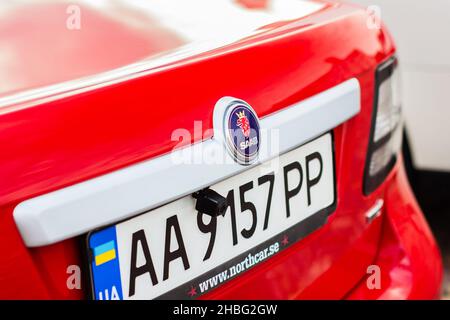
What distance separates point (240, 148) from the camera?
1534mm

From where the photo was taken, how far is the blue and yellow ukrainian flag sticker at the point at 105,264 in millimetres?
1355

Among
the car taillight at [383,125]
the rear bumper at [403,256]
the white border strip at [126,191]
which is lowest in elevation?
the rear bumper at [403,256]

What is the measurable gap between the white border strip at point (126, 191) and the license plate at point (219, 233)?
4cm

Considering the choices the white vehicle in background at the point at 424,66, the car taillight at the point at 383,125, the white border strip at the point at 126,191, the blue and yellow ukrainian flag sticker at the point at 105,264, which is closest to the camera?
the white border strip at the point at 126,191

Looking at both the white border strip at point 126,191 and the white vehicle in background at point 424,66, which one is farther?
the white vehicle in background at point 424,66

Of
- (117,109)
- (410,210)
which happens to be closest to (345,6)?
(410,210)

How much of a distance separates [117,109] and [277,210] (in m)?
0.53

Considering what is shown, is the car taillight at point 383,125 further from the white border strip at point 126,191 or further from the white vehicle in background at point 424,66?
the white vehicle in background at point 424,66

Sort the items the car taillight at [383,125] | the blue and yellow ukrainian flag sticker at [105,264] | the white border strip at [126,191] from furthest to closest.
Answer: the car taillight at [383,125], the blue and yellow ukrainian flag sticker at [105,264], the white border strip at [126,191]

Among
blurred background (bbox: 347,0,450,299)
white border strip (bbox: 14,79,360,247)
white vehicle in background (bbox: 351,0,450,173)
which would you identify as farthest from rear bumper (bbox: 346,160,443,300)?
white vehicle in background (bbox: 351,0,450,173)

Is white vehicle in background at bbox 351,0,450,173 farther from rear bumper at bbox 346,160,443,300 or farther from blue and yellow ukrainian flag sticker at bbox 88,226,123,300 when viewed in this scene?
blue and yellow ukrainian flag sticker at bbox 88,226,123,300

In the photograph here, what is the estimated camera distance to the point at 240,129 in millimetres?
1533

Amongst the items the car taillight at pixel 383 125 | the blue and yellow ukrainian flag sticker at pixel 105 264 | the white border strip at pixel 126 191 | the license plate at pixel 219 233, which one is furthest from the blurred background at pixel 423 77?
the blue and yellow ukrainian flag sticker at pixel 105 264
